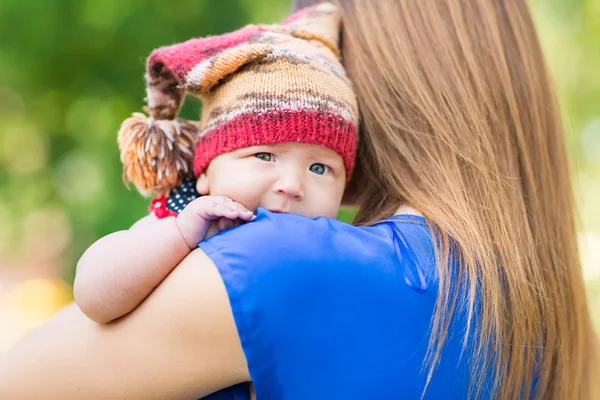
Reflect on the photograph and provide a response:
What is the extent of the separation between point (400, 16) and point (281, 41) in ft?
1.24

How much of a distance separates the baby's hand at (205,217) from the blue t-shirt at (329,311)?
4cm

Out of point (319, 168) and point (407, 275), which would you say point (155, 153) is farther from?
point (407, 275)

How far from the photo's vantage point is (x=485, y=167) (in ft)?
5.07

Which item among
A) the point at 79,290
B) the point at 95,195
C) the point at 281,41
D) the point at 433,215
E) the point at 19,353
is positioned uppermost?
the point at 95,195

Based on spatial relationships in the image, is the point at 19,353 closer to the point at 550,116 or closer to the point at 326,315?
the point at 326,315

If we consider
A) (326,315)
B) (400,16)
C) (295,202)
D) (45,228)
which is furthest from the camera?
(45,228)

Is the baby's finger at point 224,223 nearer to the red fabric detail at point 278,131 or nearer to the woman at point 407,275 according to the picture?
the woman at point 407,275

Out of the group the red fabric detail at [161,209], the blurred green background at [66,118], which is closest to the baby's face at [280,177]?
the red fabric detail at [161,209]

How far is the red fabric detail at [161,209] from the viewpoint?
1.56 metres

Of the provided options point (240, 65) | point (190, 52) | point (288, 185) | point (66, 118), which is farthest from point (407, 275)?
point (66, 118)

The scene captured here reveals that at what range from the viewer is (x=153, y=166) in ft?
5.34

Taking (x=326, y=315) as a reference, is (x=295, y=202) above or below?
above

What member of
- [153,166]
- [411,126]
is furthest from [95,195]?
[411,126]

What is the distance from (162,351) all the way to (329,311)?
320 millimetres
